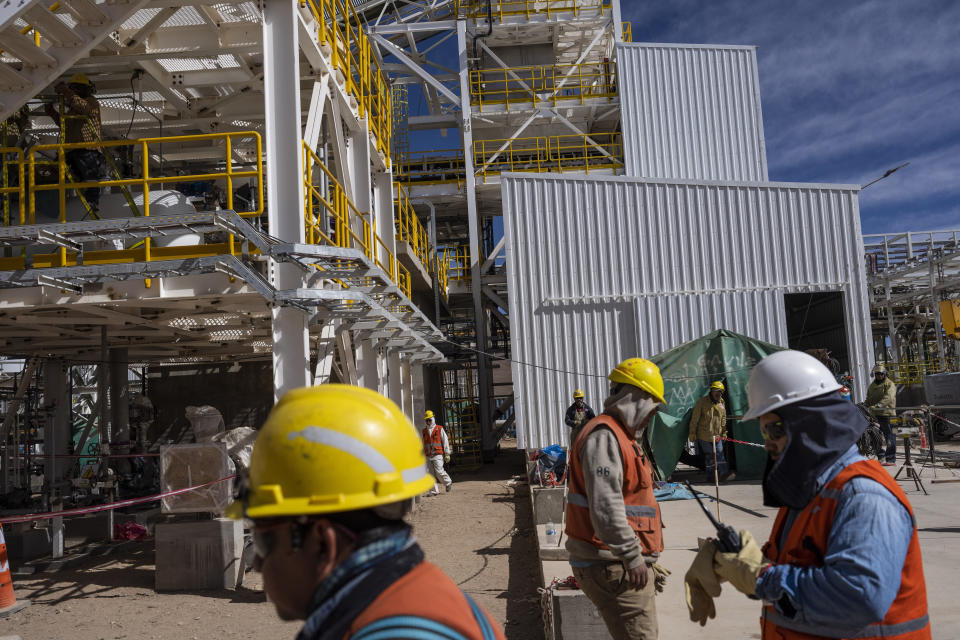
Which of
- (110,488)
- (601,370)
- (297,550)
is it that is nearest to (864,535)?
(297,550)

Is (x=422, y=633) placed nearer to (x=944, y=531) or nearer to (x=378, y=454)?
(x=378, y=454)

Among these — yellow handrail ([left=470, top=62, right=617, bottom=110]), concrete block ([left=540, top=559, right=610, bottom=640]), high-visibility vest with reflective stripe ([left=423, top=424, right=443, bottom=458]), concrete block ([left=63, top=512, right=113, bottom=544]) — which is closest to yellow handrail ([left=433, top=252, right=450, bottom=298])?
yellow handrail ([left=470, top=62, right=617, bottom=110])

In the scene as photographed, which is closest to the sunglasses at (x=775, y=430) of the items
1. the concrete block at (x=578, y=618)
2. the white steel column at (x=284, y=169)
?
the concrete block at (x=578, y=618)

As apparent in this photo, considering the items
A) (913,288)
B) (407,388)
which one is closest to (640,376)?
(407,388)

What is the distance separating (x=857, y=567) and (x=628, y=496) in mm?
1841

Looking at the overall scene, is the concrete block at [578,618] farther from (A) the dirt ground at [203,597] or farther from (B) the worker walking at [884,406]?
(B) the worker walking at [884,406]

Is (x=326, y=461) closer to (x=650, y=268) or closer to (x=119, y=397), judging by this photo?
(x=119, y=397)

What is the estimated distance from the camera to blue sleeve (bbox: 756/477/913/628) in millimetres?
1922

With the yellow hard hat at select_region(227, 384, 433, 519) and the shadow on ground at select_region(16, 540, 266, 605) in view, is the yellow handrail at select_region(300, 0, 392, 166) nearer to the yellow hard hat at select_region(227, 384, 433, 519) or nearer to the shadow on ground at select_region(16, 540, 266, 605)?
the shadow on ground at select_region(16, 540, 266, 605)

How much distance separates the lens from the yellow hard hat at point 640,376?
379cm

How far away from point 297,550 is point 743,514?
9.42 meters

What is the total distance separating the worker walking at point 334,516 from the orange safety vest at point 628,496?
228cm

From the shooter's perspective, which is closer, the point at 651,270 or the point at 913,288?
the point at 651,270

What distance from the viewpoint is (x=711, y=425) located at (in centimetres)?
1250
